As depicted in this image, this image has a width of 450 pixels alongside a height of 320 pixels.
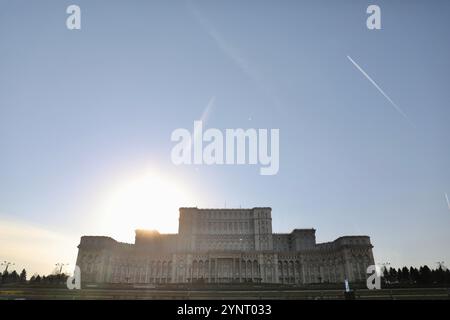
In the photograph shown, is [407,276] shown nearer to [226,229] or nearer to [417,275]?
[417,275]

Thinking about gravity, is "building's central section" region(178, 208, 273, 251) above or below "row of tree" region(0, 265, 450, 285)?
above

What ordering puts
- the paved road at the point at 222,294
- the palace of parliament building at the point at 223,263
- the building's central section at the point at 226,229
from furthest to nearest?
the building's central section at the point at 226,229, the palace of parliament building at the point at 223,263, the paved road at the point at 222,294

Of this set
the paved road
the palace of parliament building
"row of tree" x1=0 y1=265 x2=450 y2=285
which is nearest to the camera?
the paved road

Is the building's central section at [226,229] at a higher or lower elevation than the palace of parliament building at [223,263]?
higher

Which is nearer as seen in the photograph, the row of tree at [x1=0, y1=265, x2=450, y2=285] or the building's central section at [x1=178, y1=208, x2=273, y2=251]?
the row of tree at [x1=0, y1=265, x2=450, y2=285]

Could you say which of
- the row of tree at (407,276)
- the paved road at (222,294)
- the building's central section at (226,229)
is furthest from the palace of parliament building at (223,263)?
the paved road at (222,294)

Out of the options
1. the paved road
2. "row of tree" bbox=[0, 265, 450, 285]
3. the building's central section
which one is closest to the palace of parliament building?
the building's central section

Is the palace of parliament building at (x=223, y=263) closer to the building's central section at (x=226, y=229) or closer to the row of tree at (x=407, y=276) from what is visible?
the building's central section at (x=226, y=229)

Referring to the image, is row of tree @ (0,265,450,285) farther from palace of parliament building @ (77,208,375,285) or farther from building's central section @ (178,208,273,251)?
building's central section @ (178,208,273,251)

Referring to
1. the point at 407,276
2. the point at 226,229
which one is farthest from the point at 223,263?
the point at 407,276
